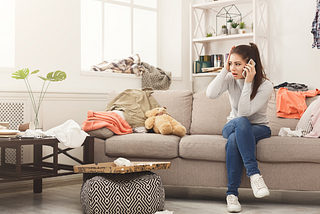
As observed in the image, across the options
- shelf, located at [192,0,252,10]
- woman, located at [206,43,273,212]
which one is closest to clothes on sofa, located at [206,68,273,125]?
woman, located at [206,43,273,212]

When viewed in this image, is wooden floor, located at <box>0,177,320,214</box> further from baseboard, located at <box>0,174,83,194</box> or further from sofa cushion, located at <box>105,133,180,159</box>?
sofa cushion, located at <box>105,133,180,159</box>

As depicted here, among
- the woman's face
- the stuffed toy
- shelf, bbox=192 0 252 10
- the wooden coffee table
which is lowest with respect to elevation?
the wooden coffee table

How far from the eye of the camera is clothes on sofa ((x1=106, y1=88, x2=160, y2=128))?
3.13 metres

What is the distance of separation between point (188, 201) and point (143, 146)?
0.50 metres

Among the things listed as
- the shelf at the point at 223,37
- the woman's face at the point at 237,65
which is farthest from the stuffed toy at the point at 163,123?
the shelf at the point at 223,37

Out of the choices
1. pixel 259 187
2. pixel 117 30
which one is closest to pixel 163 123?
pixel 259 187

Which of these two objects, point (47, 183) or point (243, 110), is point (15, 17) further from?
point (243, 110)

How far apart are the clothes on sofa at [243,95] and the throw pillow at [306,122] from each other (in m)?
0.33

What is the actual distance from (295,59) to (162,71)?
144 centimetres

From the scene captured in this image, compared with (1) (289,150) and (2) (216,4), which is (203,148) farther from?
(2) (216,4)

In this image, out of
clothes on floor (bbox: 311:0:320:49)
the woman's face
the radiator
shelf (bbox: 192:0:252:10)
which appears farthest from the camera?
shelf (bbox: 192:0:252:10)

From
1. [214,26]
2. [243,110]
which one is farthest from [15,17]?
[214,26]

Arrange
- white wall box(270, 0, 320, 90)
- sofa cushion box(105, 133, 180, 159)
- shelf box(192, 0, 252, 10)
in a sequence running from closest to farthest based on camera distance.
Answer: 1. sofa cushion box(105, 133, 180, 159)
2. white wall box(270, 0, 320, 90)
3. shelf box(192, 0, 252, 10)

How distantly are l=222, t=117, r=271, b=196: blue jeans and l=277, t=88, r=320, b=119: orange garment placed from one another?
627 millimetres
